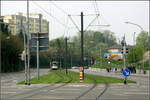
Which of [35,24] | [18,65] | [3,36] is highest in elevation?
[35,24]

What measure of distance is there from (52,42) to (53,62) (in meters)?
55.6

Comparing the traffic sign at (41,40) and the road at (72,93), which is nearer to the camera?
the road at (72,93)

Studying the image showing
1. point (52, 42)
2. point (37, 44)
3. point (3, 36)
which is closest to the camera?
point (37, 44)

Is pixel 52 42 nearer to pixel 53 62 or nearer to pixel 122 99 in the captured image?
pixel 53 62

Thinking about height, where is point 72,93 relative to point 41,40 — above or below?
below

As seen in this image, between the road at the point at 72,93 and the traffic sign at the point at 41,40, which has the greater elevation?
the traffic sign at the point at 41,40

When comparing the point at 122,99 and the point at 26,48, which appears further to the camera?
the point at 26,48

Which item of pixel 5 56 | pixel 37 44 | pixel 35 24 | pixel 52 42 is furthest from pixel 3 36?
pixel 35 24

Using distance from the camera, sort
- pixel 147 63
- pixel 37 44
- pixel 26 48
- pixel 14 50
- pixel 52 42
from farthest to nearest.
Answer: pixel 52 42
pixel 14 50
pixel 147 63
pixel 37 44
pixel 26 48

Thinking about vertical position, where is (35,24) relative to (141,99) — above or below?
above

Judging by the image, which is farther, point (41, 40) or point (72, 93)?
point (41, 40)

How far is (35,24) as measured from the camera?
16062cm

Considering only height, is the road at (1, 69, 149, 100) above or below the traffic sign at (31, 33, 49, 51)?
below

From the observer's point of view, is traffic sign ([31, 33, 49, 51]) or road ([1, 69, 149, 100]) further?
traffic sign ([31, 33, 49, 51])
